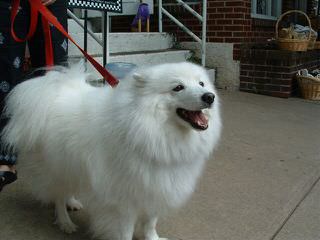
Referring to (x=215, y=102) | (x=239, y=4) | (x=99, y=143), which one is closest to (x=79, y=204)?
(x=99, y=143)

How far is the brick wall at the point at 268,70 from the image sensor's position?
6730mm

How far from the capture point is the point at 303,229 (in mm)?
2701

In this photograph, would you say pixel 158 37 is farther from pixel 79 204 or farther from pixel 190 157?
pixel 190 157

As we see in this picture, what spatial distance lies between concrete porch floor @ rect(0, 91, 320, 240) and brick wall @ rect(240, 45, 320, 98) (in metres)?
2.09

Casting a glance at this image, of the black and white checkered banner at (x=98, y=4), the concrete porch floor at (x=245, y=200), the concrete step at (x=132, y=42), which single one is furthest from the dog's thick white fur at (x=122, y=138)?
the concrete step at (x=132, y=42)

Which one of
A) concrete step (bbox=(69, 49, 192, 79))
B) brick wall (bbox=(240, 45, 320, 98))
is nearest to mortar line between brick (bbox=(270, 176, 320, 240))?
concrete step (bbox=(69, 49, 192, 79))

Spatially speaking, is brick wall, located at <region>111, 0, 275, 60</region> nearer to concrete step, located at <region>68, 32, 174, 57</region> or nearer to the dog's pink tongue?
concrete step, located at <region>68, 32, 174, 57</region>

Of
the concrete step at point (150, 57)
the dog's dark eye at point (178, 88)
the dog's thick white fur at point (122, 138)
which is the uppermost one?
the concrete step at point (150, 57)

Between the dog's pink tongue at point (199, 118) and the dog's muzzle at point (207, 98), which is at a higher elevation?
the dog's muzzle at point (207, 98)

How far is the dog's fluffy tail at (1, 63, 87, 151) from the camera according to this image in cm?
238

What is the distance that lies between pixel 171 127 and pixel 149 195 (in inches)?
14.4

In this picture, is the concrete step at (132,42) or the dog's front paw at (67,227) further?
the concrete step at (132,42)

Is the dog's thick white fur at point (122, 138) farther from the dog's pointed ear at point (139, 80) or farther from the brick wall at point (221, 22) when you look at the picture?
the brick wall at point (221, 22)

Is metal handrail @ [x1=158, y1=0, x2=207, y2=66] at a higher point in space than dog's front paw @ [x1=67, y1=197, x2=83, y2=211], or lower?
higher
